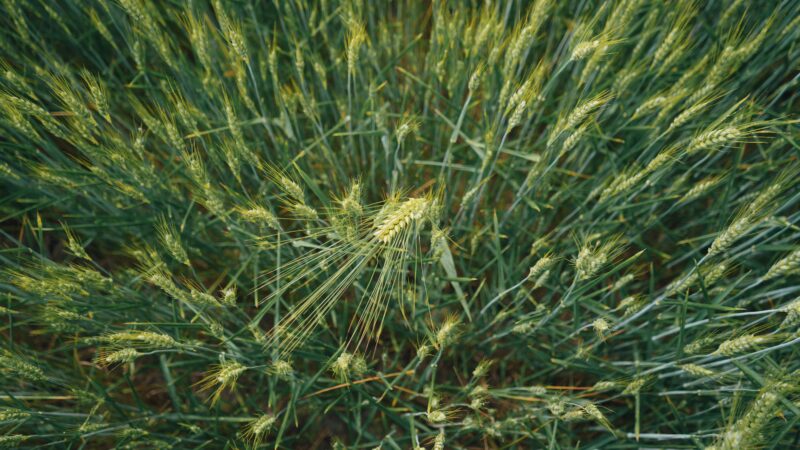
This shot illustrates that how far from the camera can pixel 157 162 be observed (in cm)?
222

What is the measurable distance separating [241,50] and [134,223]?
0.66 m

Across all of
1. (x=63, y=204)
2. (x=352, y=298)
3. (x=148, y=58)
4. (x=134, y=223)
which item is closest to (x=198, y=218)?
(x=134, y=223)

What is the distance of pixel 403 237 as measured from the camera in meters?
1.46

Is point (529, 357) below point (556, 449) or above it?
below

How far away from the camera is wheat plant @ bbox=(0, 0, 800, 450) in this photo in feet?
4.65

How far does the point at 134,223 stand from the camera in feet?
5.59

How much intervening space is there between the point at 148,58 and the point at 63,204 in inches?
27.0

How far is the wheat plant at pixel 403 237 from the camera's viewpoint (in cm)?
142

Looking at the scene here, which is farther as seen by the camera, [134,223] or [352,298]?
[352,298]

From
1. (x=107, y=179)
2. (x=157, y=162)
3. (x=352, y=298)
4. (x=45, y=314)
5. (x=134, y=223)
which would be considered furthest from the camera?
(x=157, y=162)

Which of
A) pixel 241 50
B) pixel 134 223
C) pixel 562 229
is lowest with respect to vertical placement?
pixel 562 229

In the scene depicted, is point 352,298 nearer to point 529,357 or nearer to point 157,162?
point 529,357

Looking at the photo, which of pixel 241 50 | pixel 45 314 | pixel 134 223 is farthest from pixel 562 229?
pixel 45 314

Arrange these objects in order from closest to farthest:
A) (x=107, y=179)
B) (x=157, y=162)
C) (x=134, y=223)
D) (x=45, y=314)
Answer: (x=45, y=314) → (x=107, y=179) → (x=134, y=223) → (x=157, y=162)
